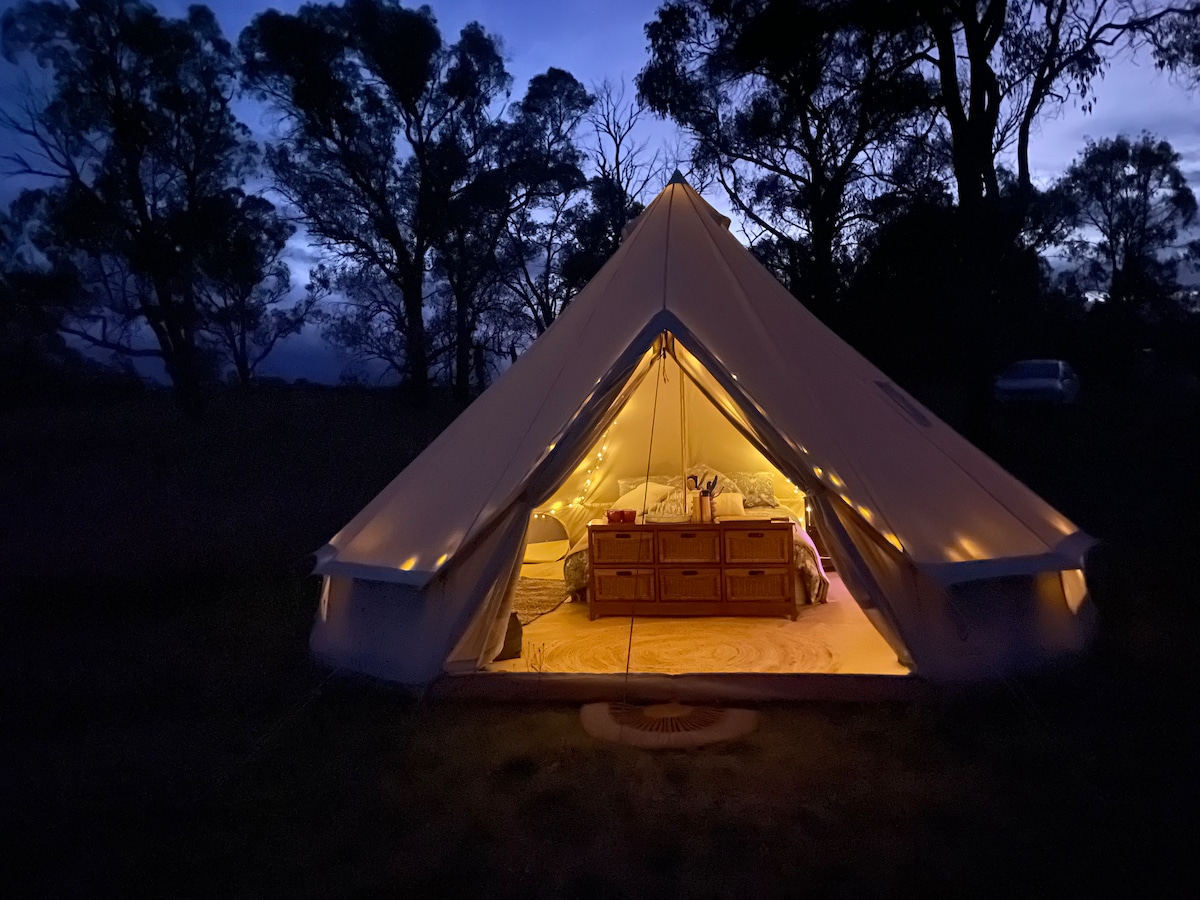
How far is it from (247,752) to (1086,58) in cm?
1119

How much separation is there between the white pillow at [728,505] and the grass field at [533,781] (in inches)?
87.1

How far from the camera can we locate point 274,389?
19.0m

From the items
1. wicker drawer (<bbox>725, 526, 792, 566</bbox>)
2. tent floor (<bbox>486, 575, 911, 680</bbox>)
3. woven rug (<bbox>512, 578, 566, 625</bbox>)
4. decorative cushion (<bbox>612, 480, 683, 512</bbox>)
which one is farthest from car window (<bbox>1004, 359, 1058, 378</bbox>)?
woven rug (<bbox>512, 578, 566, 625</bbox>)

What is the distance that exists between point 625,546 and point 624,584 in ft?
0.82

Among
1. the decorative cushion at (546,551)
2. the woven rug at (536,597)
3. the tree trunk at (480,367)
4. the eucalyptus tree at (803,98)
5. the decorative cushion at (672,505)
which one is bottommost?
the woven rug at (536,597)

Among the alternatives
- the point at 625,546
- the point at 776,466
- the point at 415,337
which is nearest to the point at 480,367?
the point at 415,337

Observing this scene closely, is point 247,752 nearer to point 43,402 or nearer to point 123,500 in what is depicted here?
point 123,500

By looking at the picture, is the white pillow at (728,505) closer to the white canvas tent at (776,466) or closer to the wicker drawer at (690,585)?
the wicker drawer at (690,585)

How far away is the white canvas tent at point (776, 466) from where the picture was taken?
375cm

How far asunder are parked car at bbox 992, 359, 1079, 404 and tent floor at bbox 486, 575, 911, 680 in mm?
11730

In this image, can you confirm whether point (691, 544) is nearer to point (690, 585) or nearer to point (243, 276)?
point (690, 585)

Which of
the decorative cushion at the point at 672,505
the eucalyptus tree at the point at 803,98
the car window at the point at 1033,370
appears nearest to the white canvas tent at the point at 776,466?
the decorative cushion at the point at 672,505

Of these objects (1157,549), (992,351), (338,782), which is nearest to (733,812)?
(338,782)

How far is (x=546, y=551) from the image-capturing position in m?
7.41
